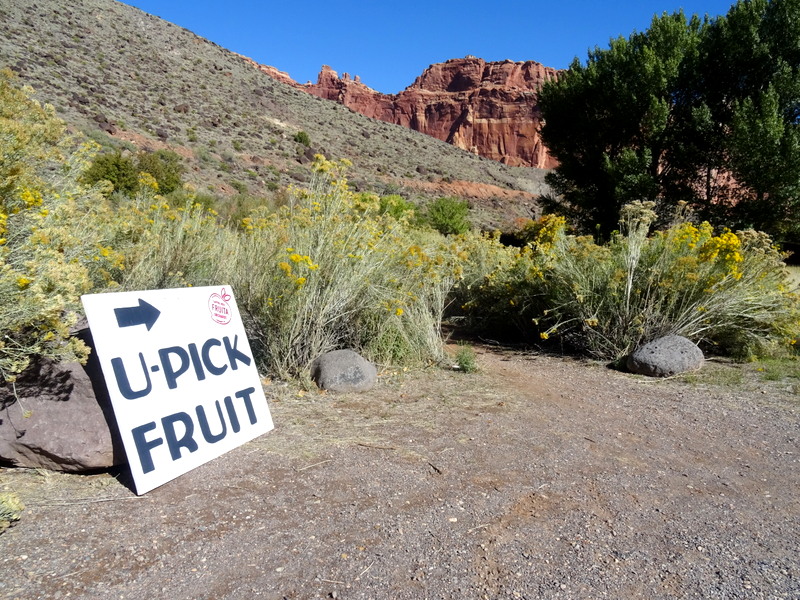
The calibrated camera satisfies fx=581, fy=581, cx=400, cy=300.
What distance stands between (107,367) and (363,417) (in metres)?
1.92

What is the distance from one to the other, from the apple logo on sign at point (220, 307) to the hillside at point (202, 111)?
16553 mm

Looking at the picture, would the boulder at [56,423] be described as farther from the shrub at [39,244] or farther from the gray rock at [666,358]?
the gray rock at [666,358]

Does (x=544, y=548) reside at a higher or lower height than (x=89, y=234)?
lower

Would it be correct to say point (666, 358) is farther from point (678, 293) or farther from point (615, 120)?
point (615, 120)

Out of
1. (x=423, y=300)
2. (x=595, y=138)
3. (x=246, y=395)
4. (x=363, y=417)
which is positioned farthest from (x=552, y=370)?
(x=595, y=138)

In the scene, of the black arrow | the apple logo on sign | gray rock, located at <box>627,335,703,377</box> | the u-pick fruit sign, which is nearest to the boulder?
the u-pick fruit sign

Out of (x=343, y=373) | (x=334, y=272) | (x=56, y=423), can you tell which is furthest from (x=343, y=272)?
(x=56, y=423)

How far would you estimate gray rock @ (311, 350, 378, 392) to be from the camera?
5066mm

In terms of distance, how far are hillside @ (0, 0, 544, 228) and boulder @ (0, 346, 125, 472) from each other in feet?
58.0

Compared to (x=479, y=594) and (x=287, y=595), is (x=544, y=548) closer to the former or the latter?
(x=479, y=594)

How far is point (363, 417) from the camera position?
14.6ft

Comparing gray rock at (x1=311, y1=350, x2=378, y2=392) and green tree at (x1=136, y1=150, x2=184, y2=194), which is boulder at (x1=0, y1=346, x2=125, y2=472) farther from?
green tree at (x1=136, y1=150, x2=184, y2=194)

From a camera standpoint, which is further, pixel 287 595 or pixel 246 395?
pixel 246 395

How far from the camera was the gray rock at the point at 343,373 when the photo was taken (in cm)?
507
